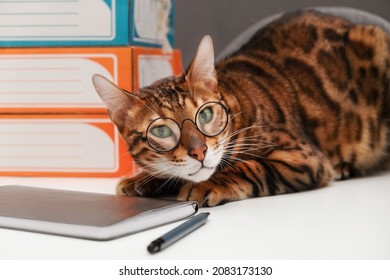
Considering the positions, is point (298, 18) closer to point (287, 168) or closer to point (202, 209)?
point (287, 168)

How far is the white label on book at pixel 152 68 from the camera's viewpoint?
5.39 ft

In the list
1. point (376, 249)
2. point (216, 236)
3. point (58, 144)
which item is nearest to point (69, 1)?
point (58, 144)

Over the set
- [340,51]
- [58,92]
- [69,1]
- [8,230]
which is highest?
[69,1]

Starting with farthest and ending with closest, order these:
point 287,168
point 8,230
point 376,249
Answer: point 287,168, point 8,230, point 376,249

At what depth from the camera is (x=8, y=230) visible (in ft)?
3.37

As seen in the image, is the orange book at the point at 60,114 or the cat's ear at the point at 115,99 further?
the orange book at the point at 60,114

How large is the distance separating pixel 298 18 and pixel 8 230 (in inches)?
43.1

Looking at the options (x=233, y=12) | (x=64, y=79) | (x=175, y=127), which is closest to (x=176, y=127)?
(x=175, y=127)

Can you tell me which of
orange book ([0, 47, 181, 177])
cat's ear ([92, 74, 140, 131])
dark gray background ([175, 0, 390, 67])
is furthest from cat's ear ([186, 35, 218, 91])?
dark gray background ([175, 0, 390, 67])

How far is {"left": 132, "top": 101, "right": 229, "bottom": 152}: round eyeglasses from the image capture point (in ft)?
3.84

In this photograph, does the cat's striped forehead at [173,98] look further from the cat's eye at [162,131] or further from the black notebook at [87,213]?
the black notebook at [87,213]

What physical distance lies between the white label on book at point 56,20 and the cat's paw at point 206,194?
0.57 metres

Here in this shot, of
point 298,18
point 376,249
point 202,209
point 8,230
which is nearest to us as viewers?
point 376,249

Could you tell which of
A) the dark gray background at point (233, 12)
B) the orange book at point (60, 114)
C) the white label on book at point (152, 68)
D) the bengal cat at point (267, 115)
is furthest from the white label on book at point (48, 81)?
the dark gray background at point (233, 12)
